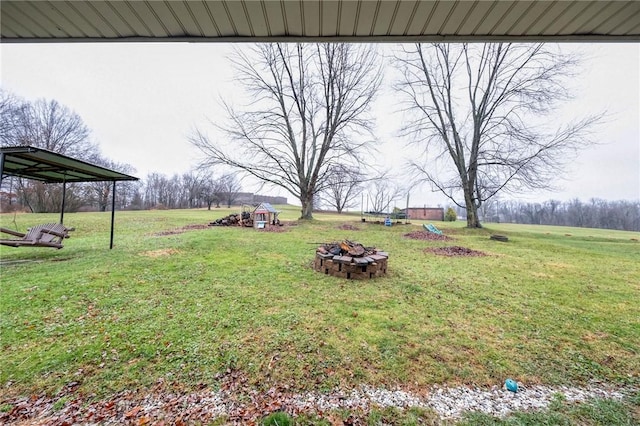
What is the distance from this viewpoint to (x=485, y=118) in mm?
14250

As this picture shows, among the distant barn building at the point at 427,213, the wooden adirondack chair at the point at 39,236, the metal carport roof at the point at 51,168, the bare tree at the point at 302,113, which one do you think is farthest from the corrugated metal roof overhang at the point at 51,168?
the distant barn building at the point at 427,213

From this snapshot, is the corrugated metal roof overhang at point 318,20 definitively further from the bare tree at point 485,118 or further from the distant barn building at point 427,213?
the distant barn building at point 427,213

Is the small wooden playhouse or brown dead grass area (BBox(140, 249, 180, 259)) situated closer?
brown dead grass area (BBox(140, 249, 180, 259))

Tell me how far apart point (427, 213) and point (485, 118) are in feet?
65.6

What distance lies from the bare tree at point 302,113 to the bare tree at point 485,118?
3073 mm

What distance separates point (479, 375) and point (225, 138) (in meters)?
15.3

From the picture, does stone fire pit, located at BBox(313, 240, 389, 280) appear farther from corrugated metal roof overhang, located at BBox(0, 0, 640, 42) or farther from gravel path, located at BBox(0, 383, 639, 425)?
corrugated metal roof overhang, located at BBox(0, 0, 640, 42)

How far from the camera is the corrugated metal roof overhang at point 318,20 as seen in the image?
5.38 feet

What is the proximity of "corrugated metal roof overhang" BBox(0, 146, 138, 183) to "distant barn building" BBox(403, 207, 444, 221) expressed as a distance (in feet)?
106

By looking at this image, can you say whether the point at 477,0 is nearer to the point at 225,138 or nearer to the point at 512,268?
the point at 512,268

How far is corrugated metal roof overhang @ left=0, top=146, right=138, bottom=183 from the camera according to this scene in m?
4.48

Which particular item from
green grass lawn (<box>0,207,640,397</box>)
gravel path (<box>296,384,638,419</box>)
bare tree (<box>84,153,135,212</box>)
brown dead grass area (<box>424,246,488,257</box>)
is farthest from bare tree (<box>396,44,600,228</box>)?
bare tree (<box>84,153,135,212</box>)

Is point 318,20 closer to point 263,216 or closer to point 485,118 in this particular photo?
point 263,216

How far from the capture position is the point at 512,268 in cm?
547
